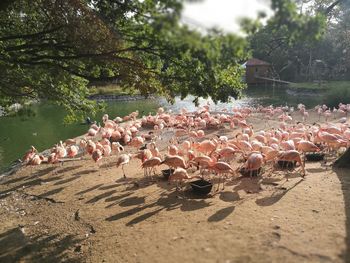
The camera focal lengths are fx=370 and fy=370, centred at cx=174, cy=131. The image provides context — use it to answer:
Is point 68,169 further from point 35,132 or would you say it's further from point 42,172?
point 35,132

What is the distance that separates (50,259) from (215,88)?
14.9 ft

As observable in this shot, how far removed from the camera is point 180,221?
278 inches

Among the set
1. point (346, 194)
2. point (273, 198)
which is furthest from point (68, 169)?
point (346, 194)

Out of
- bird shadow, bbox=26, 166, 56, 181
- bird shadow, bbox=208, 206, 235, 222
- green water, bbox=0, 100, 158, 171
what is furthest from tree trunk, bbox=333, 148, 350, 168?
green water, bbox=0, 100, 158, 171

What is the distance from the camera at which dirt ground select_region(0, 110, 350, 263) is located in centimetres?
576

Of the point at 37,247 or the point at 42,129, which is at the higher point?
the point at 42,129

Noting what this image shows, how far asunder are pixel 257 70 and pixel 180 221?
57200mm

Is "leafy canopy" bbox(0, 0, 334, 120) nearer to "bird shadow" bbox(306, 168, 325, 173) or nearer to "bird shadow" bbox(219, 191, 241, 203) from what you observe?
"bird shadow" bbox(219, 191, 241, 203)

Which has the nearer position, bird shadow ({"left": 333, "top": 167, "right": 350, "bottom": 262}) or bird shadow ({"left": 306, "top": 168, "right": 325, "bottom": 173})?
bird shadow ({"left": 333, "top": 167, "right": 350, "bottom": 262})

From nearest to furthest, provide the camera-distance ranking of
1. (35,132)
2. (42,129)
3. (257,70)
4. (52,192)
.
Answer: (52,192), (35,132), (42,129), (257,70)

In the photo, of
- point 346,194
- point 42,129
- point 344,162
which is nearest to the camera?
point 346,194

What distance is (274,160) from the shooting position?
1036 centimetres

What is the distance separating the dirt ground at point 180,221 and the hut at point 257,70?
5193 centimetres

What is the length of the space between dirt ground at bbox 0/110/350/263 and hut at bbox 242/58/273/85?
51.9 m
